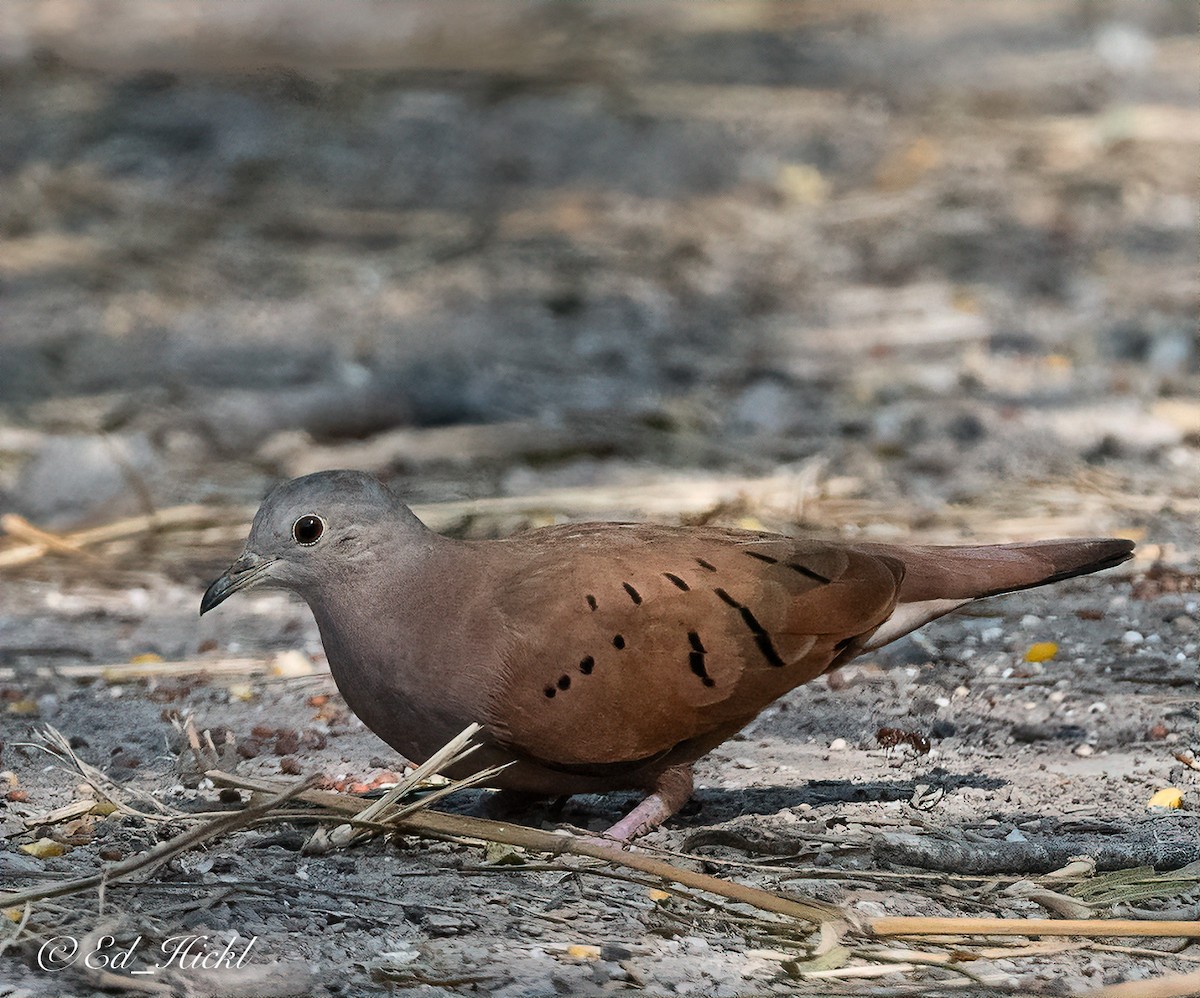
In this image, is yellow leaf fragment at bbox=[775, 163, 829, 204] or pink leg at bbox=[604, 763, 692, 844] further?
yellow leaf fragment at bbox=[775, 163, 829, 204]

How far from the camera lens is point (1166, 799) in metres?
3.73

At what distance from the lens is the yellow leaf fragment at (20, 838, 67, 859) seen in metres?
3.48

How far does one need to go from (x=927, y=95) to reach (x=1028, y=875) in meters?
8.84

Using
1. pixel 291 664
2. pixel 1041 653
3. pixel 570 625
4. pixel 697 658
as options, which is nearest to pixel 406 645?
pixel 570 625

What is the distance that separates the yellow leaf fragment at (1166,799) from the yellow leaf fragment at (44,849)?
7.53 ft

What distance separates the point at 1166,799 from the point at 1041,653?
3.22ft

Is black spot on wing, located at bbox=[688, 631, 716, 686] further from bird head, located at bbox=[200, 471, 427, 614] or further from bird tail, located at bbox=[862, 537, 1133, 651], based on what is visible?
bird head, located at bbox=[200, 471, 427, 614]

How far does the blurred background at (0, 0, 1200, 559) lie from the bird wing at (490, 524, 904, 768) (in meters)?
2.05

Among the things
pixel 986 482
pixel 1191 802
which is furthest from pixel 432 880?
pixel 986 482

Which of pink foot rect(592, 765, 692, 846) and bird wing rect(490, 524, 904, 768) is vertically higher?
bird wing rect(490, 524, 904, 768)

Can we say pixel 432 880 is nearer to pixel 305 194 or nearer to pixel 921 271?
pixel 921 271
